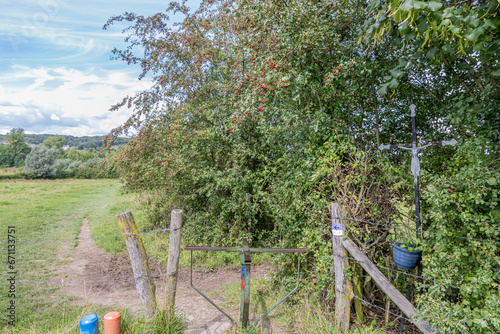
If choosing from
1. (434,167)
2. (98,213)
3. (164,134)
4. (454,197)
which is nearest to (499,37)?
(454,197)

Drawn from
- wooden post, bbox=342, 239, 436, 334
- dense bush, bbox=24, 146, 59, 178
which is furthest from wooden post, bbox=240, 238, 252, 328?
dense bush, bbox=24, 146, 59, 178

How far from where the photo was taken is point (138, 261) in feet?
11.7

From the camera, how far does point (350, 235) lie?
394 centimetres

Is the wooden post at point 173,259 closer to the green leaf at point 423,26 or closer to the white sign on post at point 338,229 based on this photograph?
the white sign on post at point 338,229

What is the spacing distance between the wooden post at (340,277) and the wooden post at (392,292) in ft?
0.38

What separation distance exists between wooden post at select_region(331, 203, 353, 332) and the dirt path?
158 centimetres

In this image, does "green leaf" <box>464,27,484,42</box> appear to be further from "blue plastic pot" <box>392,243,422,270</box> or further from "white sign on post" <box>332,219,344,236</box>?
"white sign on post" <box>332,219,344,236</box>

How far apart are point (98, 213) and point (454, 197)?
14.6 m

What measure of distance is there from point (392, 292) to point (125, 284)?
5.02m

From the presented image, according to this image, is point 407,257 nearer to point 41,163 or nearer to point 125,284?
point 125,284

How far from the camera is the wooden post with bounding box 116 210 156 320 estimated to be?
353cm

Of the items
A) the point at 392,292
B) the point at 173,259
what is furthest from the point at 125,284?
the point at 392,292

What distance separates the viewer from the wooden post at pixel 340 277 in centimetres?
359

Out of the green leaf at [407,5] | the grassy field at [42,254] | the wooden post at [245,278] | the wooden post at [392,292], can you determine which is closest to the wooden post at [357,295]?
the wooden post at [392,292]
